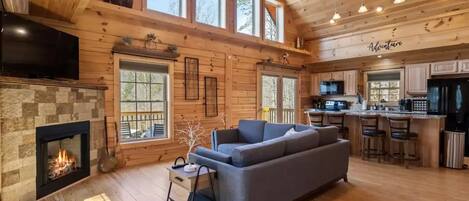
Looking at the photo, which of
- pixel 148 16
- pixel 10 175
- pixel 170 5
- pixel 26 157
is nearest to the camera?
pixel 10 175

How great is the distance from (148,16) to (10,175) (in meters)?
3.17

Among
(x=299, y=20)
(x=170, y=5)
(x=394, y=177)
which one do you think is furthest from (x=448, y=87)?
(x=170, y=5)

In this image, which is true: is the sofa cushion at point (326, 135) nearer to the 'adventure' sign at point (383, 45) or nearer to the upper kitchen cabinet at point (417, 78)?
the 'adventure' sign at point (383, 45)

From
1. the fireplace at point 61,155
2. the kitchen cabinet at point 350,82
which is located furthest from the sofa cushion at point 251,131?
the kitchen cabinet at point 350,82

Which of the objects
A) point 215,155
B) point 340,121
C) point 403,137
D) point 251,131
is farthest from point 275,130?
point 403,137

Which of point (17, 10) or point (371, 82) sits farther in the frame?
point (371, 82)

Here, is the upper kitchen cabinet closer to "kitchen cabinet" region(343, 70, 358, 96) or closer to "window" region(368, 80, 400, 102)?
"window" region(368, 80, 400, 102)

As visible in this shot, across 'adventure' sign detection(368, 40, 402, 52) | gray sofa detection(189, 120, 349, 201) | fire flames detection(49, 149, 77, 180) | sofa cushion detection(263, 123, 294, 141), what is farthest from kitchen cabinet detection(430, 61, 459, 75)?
fire flames detection(49, 149, 77, 180)

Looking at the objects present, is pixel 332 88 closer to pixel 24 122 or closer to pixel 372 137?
pixel 372 137

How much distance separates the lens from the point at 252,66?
6961 millimetres

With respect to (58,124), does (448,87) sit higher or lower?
higher

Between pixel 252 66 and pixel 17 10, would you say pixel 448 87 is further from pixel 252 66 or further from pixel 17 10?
pixel 17 10

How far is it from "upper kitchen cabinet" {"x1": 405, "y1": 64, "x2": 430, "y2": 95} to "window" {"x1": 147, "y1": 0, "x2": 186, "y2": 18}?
5.53 metres

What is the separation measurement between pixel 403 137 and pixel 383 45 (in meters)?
2.61
